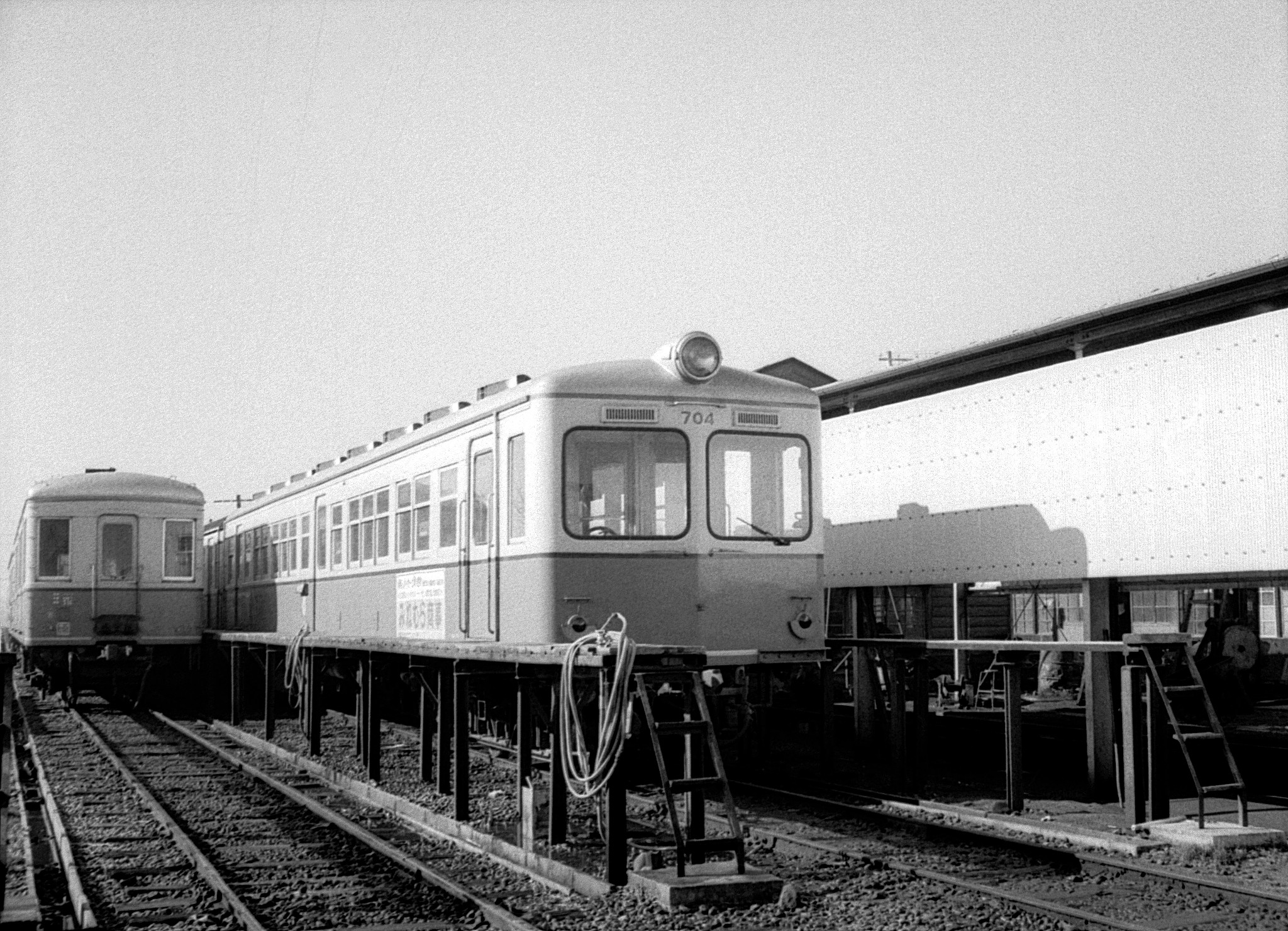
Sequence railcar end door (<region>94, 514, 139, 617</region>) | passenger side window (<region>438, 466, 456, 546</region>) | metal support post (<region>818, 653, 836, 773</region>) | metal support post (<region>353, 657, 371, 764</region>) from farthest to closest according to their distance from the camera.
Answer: railcar end door (<region>94, 514, 139, 617</region>)
metal support post (<region>353, 657, 371, 764</region>)
metal support post (<region>818, 653, 836, 773</region>)
passenger side window (<region>438, 466, 456, 546</region>)

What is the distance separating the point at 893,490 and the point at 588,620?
4.86 meters

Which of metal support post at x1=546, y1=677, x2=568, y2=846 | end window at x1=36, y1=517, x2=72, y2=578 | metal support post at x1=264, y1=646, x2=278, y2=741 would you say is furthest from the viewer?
end window at x1=36, y1=517, x2=72, y2=578

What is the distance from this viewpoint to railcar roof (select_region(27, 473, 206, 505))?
20.0m

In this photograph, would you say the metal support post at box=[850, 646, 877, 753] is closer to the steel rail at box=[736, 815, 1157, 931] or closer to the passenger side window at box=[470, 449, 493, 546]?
the steel rail at box=[736, 815, 1157, 931]

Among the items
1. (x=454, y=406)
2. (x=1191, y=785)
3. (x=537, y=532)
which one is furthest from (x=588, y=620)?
(x=1191, y=785)

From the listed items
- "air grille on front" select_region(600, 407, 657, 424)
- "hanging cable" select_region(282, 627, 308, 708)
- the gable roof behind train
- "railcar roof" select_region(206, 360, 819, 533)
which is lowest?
"hanging cable" select_region(282, 627, 308, 708)

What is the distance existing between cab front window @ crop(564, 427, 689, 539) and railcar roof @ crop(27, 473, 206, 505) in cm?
1260

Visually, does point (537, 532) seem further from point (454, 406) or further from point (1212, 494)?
point (1212, 494)

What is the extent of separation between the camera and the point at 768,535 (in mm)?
10219

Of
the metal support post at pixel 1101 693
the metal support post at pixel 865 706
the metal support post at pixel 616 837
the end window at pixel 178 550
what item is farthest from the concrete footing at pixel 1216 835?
the end window at pixel 178 550

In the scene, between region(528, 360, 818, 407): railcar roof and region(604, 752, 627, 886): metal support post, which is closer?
region(604, 752, 627, 886): metal support post

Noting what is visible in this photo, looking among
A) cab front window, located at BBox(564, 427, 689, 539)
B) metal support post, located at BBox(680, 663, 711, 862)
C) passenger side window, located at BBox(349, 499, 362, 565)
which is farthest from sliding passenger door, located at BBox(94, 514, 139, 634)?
metal support post, located at BBox(680, 663, 711, 862)

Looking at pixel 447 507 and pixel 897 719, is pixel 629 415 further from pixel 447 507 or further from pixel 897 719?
pixel 897 719

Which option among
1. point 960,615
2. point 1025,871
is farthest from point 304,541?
point 1025,871
